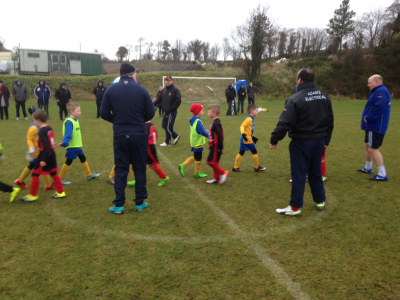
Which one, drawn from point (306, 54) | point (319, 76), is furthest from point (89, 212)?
point (306, 54)

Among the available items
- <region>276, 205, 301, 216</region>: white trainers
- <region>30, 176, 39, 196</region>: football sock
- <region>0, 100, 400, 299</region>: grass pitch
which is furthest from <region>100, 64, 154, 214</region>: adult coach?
<region>276, 205, 301, 216</region>: white trainers

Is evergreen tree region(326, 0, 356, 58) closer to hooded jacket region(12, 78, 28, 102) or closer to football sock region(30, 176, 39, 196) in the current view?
hooded jacket region(12, 78, 28, 102)

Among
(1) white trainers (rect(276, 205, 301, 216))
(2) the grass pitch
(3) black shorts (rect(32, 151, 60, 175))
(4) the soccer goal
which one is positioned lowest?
(2) the grass pitch

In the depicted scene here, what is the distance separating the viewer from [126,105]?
4.18m

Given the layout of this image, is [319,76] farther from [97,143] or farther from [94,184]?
[94,184]

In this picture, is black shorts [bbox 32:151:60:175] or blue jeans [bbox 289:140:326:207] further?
black shorts [bbox 32:151:60:175]

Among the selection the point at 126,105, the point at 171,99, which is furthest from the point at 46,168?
the point at 171,99

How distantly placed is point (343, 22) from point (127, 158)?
1995 inches

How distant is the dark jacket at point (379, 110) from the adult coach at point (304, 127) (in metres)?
2.35

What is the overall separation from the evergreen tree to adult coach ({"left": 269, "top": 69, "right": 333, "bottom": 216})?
47.3 meters

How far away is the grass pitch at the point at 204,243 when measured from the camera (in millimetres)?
2799

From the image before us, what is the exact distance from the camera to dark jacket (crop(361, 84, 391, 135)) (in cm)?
593

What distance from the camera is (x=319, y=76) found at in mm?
34938

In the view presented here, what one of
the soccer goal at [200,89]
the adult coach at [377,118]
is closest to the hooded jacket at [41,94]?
the soccer goal at [200,89]
